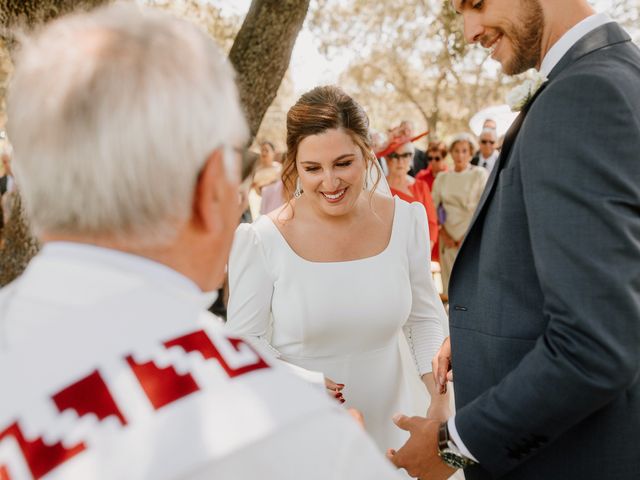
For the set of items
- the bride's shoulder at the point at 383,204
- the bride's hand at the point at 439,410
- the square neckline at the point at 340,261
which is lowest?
the bride's hand at the point at 439,410

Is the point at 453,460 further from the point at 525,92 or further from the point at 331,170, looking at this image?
the point at 331,170

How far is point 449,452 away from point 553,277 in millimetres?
591

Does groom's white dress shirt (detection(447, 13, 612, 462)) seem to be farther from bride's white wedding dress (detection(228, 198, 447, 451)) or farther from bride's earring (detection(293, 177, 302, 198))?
bride's earring (detection(293, 177, 302, 198))

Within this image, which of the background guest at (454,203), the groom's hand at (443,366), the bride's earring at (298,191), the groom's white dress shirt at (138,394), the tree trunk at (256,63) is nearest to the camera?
the groom's white dress shirt at (138,394)

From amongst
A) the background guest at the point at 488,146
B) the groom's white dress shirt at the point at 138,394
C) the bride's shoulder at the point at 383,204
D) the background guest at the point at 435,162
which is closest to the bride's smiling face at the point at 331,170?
the bride's shoulder at the point at 383,204

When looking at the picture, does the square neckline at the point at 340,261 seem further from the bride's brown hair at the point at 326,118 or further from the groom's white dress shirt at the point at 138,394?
the groom's white dress shirt at the point at 138,394

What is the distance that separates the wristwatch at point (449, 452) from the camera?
5.40 ft

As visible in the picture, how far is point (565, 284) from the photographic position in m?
1.34

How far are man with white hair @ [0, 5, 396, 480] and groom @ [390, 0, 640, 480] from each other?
661 millimetres

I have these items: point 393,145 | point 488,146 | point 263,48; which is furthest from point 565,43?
point 488,146

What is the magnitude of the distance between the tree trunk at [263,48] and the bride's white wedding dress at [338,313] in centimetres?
182

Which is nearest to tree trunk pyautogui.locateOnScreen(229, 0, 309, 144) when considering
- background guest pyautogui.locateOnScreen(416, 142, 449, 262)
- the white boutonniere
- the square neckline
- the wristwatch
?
the square neckline

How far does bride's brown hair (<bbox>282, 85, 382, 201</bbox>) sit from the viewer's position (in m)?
2.63

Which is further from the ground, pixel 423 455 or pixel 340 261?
pixel 340 261
